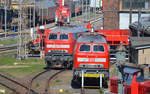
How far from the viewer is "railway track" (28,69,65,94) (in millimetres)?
24447

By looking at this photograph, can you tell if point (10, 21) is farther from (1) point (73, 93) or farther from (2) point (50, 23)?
(1) point (73, 93)

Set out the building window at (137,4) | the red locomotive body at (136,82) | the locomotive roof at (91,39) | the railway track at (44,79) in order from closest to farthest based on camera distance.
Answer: the red locomotive body at (136,82), the railway track at (44,79), the locomotive roof at (91,39), the building window at (137,4)

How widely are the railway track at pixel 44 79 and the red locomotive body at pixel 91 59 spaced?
188 cm

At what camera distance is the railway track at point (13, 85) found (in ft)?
77.3

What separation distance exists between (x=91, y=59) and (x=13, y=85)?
191 inches

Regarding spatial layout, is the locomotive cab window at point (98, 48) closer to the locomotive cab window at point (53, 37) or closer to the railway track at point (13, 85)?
the railway track at point (13, 85)

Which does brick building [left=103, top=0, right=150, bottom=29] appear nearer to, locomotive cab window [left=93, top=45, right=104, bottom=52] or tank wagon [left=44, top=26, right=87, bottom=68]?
tank wagon [left=44, top=26, right=87, bottom=68]

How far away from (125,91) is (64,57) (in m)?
19.4

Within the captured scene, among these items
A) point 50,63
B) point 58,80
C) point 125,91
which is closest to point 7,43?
point 50,63

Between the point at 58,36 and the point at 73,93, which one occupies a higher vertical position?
the point at 58,36

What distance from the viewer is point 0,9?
85.8 metres

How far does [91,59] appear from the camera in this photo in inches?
953

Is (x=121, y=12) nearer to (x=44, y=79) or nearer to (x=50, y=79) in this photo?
(x=44, y=79)

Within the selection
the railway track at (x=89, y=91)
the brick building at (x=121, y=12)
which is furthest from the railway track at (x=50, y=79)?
the brick building at (x=121, y=12)
